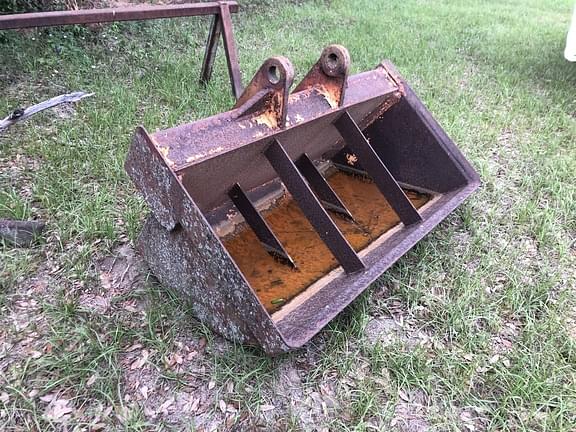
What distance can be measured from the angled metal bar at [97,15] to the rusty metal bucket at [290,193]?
5.49 ft

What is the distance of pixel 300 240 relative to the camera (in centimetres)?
247

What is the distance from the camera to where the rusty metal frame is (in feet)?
9.53

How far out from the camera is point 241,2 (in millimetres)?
7949

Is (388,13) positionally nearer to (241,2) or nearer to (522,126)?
(241,2)

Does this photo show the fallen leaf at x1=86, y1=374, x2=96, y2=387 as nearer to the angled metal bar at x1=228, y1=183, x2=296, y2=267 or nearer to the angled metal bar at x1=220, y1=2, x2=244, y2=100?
the angled metal bar at x1=228, y1=183, x2=296, y2=267

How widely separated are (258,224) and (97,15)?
6.37ft

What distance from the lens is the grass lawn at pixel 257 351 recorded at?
1.75m

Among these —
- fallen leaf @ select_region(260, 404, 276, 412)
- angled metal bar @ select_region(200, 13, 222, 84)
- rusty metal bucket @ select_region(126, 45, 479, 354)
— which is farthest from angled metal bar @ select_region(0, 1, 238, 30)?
fallen leaf @ select_region(260, 404, 276, 412)

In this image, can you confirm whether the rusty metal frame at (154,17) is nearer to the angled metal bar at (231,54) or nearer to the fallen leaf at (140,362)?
the angled metal bar at (231,54)

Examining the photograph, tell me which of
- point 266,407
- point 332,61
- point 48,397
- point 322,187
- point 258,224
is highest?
point 332,61

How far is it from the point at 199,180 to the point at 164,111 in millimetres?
2142

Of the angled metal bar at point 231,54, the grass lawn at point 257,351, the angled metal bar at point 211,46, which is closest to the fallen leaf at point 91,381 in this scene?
the grass lawn at point 257,351

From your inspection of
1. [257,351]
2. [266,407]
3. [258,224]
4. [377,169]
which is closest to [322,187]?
[377,169]

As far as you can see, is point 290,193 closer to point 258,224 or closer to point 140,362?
point 258,224
